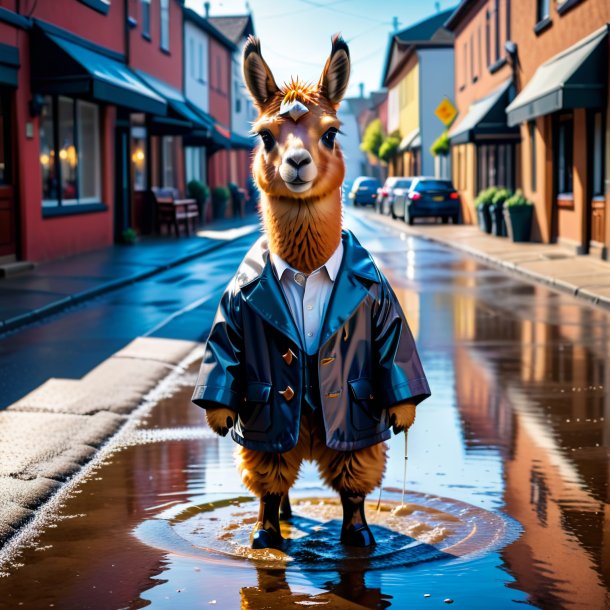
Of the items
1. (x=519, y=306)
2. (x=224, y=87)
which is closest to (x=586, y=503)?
(x=519, y=306)

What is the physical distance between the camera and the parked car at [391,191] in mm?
42922

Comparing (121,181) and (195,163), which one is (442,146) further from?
(121,181)

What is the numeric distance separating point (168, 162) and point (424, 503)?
29.9m

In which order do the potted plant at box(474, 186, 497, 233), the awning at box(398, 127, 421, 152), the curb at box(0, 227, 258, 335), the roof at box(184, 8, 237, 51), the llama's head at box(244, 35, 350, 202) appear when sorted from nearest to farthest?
1. the llama's head at box(244, 35, 350, 202)
2. the curb at box(0, 227, 258, 335)
3. the potted plant at box(474, 186, 497, 233)
4. the roof at box(184, 8, 237, 51)
5. the awning at box(398, 127, 421, 152)

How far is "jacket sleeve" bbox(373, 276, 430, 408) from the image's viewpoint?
4.58 meters

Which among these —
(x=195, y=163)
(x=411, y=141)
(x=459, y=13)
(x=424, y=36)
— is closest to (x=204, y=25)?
(x=195, y=163)

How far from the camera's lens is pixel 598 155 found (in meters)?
20.8

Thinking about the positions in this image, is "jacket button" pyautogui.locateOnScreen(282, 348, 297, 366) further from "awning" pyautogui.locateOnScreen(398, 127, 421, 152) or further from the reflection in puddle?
"awning" pyautogui.locateOnScreen(398, 127, 421, 152)

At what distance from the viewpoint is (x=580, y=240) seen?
70.4ft

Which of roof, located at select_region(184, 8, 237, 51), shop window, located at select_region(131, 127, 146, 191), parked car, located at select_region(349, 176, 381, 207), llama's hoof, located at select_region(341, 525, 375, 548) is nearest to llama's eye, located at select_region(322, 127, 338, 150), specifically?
llama's hoof, located at select_region(341, 525, 375, 548)

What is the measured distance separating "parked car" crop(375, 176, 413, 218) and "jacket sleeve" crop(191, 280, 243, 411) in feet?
118

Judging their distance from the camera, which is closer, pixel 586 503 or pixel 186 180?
pixel 586 503

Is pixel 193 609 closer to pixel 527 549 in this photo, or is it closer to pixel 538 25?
pixel 527 549

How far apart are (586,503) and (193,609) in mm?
2281
